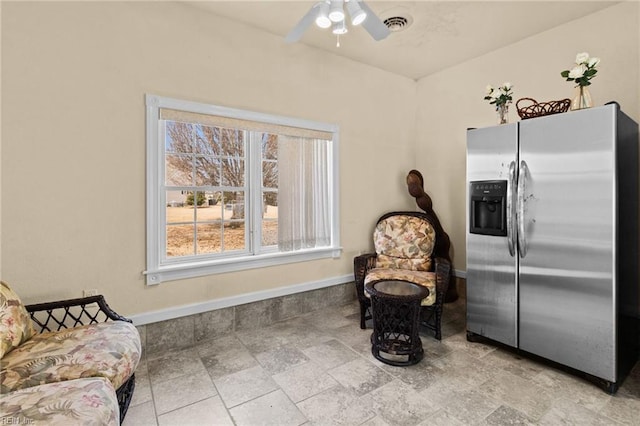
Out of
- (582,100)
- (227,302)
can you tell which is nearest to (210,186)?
(227,302)

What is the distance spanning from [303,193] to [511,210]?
1953 mm

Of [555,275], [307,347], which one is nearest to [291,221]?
[307,347]

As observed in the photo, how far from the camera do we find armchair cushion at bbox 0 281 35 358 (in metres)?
1.63

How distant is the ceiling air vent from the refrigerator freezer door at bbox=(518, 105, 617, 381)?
1444mm

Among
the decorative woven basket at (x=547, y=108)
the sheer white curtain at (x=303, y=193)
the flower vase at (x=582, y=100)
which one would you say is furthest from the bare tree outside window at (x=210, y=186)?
the flower vase at (x=582, y=100)

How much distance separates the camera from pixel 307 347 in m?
2.71

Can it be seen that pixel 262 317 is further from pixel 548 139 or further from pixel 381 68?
pixel 381 68

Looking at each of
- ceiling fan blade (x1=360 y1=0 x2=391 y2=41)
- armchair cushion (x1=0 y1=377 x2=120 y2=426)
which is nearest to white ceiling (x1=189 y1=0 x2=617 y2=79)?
ceiling fan blade (x1=360 y1=0 x2=391 y2=41)

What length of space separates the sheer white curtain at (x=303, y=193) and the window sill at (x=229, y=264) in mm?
90

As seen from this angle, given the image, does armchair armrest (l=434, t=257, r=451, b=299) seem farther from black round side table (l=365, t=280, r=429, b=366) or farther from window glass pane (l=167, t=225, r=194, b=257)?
window glass pane (l=167, t=225, r=194, b=257)

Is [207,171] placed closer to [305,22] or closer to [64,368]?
[305,22]

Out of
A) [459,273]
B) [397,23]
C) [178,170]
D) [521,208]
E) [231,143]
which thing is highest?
[397,23]

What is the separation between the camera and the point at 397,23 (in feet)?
9.53

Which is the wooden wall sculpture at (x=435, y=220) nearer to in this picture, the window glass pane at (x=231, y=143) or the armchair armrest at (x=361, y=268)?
the armchair armrest at (x=361, y=268)
